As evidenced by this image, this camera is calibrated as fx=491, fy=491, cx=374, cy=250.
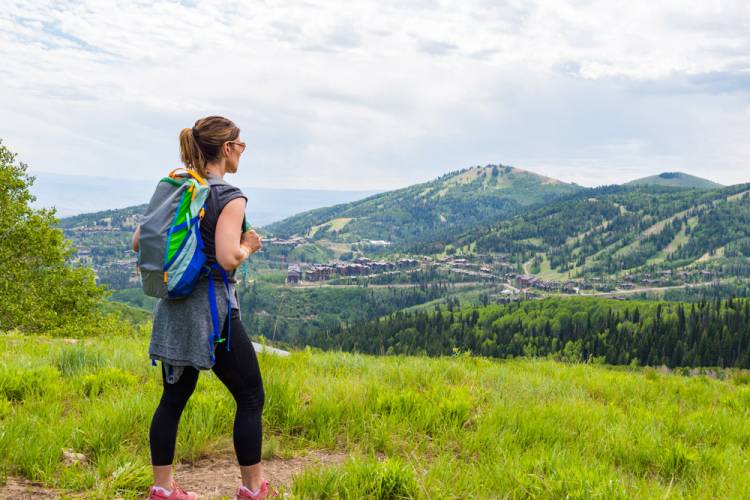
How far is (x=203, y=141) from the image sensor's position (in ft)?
12.4

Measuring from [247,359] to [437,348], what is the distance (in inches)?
6197

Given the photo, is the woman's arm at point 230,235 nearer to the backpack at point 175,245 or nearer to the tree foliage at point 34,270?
the backpack at point 175,245

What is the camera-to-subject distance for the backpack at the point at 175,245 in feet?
11.2

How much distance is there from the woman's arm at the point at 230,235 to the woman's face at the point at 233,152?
0.49 meters

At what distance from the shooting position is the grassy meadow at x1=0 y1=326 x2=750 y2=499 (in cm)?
398

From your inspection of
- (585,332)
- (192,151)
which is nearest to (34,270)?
(192,151)

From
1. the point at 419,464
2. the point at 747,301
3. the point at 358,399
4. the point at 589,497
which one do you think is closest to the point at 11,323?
the point at 358,399

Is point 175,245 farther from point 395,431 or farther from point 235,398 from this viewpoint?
point 395,431

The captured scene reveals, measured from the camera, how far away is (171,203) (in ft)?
11.5

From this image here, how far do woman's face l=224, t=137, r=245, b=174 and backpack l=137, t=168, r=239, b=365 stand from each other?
40cm

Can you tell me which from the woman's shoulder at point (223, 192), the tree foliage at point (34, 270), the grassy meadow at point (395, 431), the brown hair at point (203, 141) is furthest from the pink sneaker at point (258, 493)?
the tree foliage at point (34, 270)

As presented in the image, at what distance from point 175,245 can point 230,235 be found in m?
0.38

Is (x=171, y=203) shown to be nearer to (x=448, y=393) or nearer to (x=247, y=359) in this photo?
(x=247, y=359)

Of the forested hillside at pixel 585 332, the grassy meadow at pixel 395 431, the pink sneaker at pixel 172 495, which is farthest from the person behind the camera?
the forested hillside at pixel 585 332
